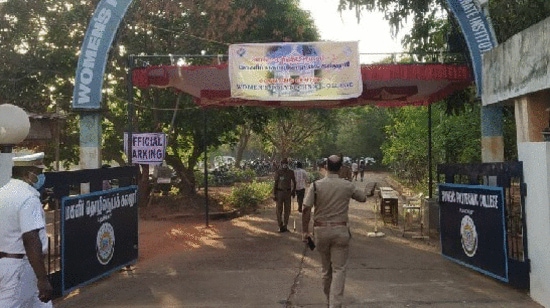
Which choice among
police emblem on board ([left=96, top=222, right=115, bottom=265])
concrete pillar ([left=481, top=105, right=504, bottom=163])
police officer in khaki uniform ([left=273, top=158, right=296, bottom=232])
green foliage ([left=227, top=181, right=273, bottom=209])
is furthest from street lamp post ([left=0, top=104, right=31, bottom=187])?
green foliage ([left=227, top=181, right=273, bottom=209])

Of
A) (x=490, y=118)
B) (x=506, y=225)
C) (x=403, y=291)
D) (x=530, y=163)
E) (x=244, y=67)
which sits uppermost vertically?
(x=244, y=67)

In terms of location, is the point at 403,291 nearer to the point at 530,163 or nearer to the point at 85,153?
the point at 530,163

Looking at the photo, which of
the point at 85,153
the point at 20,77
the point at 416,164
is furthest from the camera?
the point at 416,164

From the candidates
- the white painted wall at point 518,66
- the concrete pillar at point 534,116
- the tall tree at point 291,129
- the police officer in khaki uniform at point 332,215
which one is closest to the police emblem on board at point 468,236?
the concrete pillar at point 534,116

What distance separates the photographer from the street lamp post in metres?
6.30

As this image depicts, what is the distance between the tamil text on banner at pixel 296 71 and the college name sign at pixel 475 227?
303 cm

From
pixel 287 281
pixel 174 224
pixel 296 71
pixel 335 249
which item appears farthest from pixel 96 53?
pixel 335 249

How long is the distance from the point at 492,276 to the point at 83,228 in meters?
5.58

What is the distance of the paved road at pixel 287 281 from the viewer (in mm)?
6707

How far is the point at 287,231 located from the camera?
43.1 ft

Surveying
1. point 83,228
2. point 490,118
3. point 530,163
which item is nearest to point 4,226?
point 83,228

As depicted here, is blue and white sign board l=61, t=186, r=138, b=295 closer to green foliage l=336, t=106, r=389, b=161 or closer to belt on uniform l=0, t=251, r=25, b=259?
belt on uniform l=0, t=251, r=25, b=259

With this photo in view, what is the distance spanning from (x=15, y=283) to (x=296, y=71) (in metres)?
7.56

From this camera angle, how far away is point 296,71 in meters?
10.8
